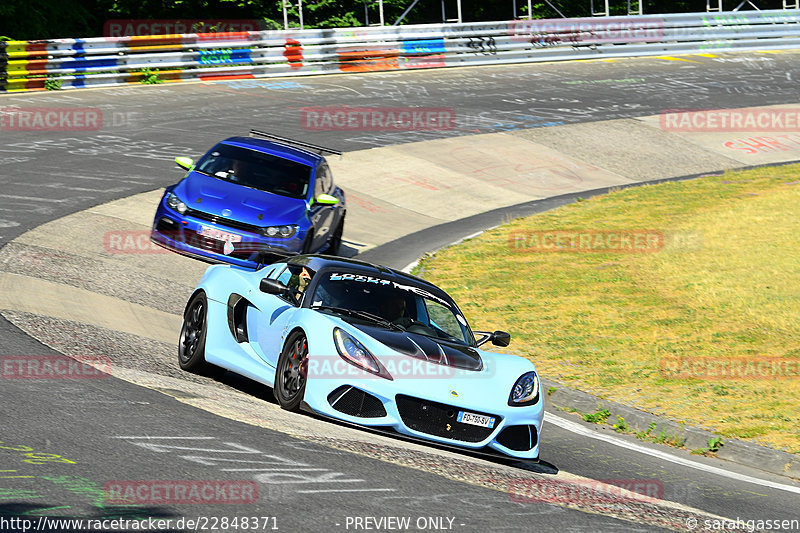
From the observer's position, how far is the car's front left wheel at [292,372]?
8312 millimetres

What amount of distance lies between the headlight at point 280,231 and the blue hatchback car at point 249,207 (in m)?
0.01

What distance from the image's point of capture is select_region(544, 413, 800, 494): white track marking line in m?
8.53

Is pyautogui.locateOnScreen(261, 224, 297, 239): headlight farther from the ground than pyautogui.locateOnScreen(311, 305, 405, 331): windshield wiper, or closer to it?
closer to it

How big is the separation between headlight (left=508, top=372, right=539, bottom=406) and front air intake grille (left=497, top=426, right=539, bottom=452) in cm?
20

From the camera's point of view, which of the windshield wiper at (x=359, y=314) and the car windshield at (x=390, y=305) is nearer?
the windshield wiper at (x=359, y=314)

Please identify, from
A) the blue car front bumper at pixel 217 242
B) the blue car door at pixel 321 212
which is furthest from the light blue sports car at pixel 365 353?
the blue car door at pixel 321 212

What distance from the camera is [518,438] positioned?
8281mm

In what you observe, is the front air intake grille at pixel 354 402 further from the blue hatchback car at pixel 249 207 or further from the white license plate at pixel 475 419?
the blue hatchback car at pixel 249 207

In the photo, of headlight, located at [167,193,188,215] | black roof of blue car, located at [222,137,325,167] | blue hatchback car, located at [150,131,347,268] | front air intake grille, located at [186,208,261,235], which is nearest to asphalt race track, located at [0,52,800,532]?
blue hatchback car, located at [150,131,347,268]

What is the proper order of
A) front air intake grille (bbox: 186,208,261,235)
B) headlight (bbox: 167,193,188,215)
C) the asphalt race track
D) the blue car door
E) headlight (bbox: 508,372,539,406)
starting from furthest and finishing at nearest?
the blue car door → headlight (bbox: 167,193,188,215) → front air intake grille (bbox: 186,208,261,235) → headlight (bbox: 508,372,539,406) → the asphalt race track

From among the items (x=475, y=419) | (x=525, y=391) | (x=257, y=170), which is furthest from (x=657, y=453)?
(x=257, y=170)

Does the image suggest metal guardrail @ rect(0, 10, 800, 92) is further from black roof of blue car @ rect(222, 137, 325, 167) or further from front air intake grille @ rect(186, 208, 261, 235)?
front air intake grille @ rect(186, 208, 261, 235)

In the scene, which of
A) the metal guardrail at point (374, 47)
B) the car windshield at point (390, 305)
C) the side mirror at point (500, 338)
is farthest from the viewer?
the metal guardrail at point (374, 47)

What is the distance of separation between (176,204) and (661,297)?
6.91 m
